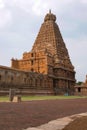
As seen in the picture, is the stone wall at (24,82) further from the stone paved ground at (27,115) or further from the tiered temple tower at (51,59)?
the stone paved ground at (27,115)

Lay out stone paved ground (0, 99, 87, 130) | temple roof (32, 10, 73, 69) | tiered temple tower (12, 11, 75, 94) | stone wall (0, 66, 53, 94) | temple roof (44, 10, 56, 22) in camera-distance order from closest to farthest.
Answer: stone paved ground (0, 99, 87, 130)
stone wall (0, 66, 53, 94)
tiered temple tower (12, 11, 75, 94)
temple roof (32, 10, 73, 69)
temple roof (44, 10, 56, 22)

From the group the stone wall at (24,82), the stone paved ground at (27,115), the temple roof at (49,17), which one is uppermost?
the temple roof at (49,17)

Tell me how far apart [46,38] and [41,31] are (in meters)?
4.40

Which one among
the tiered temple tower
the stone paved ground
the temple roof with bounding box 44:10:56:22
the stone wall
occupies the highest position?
the temple roof with bounding box 44:10:56:22

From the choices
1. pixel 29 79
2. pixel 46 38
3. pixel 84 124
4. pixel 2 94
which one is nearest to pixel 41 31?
pixel 46 38

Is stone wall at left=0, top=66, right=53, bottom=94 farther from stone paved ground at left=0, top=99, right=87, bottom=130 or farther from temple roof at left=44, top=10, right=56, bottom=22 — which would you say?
stone paved ground at left=0, top=99, right=87, bottom=130

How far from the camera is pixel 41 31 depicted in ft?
278

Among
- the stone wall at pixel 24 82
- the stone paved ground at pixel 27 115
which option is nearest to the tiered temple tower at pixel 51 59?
the stone wall at pixel 24 82

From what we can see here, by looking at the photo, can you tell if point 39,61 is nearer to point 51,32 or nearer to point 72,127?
point 51,32

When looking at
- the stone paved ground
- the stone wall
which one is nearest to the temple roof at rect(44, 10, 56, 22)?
the stone wall

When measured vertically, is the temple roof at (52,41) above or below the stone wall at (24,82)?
above

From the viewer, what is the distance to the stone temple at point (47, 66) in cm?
6272

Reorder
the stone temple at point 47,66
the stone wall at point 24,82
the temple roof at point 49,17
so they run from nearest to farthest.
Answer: the stone wall at point 24,82 → the stone temple at point 47,66 → the temple roof at point 49,17

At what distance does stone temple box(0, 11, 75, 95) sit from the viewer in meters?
62.7
